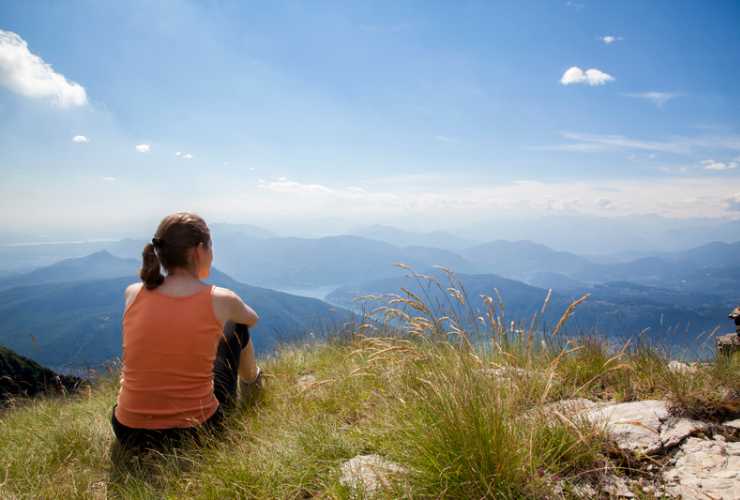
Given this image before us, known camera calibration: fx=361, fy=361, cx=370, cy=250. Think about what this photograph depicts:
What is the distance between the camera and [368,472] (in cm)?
203

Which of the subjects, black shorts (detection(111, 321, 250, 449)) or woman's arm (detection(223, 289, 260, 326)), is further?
woman's arm (detection(223, 289, 260, 326))

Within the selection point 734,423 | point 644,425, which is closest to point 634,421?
point 644,425

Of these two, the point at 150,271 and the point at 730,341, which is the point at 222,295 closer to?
the point at 150,271

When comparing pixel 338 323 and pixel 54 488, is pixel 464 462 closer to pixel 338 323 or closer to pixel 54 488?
pixel 54 488

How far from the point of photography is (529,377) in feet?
9.61

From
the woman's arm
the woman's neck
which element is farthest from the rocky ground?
the woman's neck

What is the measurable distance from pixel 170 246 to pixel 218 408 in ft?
4.73

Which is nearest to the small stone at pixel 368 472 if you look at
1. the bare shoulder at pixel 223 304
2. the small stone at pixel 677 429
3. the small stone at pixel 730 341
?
the bare shoulder at pixel 223 304

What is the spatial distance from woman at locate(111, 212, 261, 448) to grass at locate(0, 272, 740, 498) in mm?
257

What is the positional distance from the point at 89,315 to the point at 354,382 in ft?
829

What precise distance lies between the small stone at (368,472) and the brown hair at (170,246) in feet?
6.69

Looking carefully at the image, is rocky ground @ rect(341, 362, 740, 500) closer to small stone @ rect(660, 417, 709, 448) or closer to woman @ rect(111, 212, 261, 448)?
small stone @ rect(660, 417, 709, 448)

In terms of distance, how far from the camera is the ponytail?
2.88 m

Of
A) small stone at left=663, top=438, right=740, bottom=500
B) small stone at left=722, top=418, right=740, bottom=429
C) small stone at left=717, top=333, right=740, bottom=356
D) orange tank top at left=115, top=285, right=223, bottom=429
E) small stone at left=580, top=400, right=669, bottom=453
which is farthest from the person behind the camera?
small stone at left=717, top=333, right=740, bottom=356
